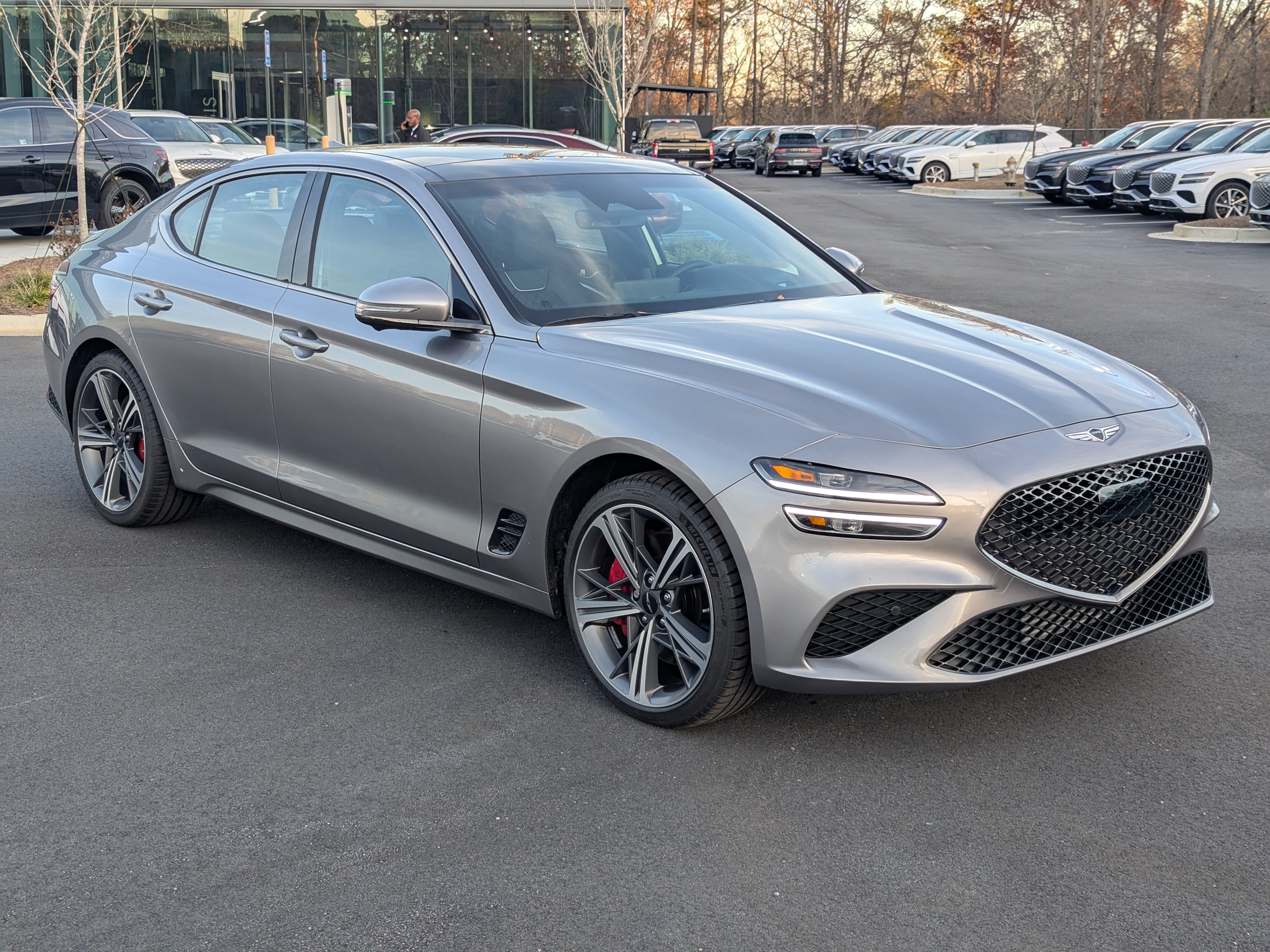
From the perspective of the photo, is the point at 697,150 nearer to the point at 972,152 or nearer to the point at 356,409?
the point at 972,152

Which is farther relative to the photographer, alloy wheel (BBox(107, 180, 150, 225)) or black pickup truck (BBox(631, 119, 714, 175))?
black pickup truck (BBox(631, 119, 714, 175))

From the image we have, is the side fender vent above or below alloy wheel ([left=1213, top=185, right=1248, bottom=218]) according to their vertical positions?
below

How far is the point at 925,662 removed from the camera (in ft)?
11.7

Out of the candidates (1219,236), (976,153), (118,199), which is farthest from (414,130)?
(976,153)

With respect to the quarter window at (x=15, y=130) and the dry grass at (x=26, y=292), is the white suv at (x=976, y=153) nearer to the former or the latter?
the quarter window at (x=15, y=130)

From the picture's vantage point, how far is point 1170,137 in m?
28.8

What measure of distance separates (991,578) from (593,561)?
4.02ft

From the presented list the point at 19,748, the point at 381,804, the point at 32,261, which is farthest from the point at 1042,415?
the point at 32,261

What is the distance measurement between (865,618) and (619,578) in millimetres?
885

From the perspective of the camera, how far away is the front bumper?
3.51 metres

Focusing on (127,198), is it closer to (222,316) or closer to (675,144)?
(222,316)

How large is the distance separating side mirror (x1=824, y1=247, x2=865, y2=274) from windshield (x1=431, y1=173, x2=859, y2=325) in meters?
0.12

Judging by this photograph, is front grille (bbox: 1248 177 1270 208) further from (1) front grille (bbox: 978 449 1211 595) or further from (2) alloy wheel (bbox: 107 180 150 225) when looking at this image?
(1) front grille (bbox: 978 449 1211 595)

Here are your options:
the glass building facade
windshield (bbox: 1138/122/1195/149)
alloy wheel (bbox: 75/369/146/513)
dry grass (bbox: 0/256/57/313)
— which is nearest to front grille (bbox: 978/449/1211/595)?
alloy wheel (bbox: 75/369/146/513)
